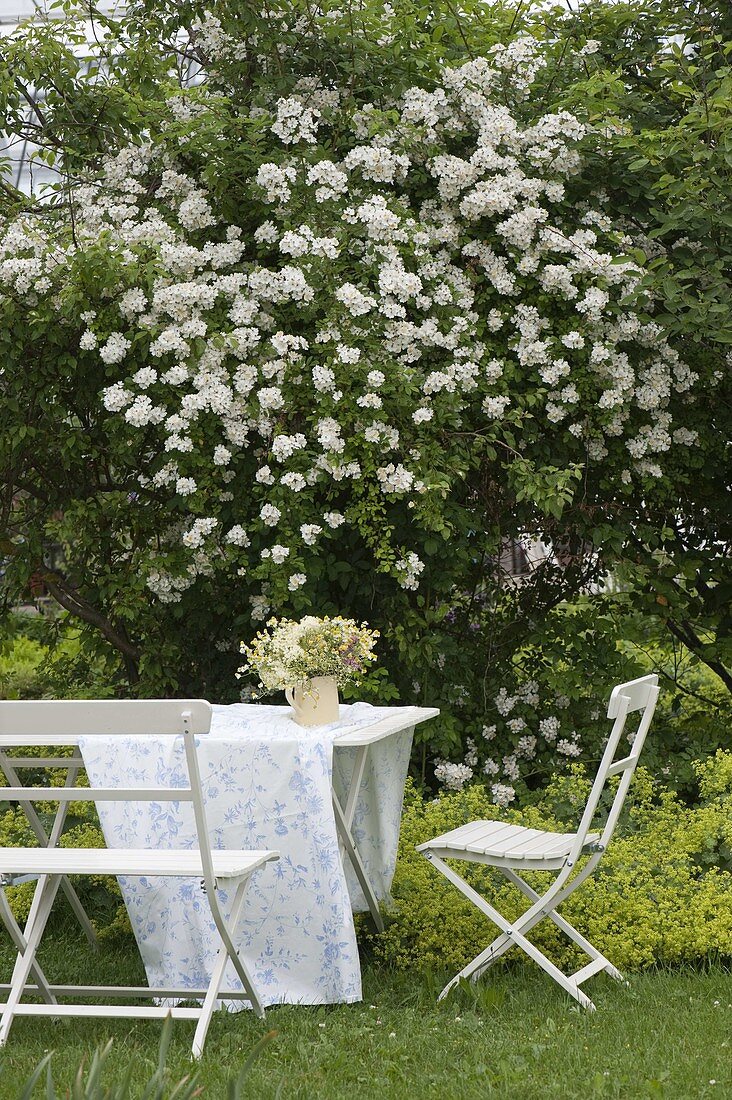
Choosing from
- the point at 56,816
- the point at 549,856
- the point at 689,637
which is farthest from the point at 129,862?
the point at 689,637

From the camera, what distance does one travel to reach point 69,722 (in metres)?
2.88

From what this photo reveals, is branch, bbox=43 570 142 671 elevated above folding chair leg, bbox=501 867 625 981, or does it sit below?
above

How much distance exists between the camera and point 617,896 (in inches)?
150

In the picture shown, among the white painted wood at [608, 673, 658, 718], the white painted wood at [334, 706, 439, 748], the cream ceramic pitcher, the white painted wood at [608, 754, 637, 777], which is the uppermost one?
the white painted wood at [608, 673, 658, 718]

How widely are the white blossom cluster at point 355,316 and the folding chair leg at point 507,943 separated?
4.66 feet

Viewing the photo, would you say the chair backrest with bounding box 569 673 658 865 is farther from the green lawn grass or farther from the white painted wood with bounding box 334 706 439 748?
the white painted wood with bounding box 334 706 439 748

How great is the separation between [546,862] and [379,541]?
176 centimetres

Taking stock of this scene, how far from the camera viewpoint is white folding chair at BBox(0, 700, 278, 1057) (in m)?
2.84

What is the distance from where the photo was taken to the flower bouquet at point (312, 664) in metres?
3.65

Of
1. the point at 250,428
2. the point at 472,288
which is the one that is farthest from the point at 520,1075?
the point at 472,288

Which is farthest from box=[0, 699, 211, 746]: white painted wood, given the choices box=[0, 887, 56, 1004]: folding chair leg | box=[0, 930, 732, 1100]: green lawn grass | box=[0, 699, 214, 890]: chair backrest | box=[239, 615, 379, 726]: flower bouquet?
box=[239, 615, 379, 726]: flower bouquet

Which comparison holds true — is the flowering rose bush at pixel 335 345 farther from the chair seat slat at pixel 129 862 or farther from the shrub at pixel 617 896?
the chair seat slat at pixel 129 862

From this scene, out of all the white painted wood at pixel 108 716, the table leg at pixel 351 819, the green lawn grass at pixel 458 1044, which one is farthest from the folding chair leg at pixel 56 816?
the table leg at pixel 351 819

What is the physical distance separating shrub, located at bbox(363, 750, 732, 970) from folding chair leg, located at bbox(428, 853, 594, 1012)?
0.24 metres
